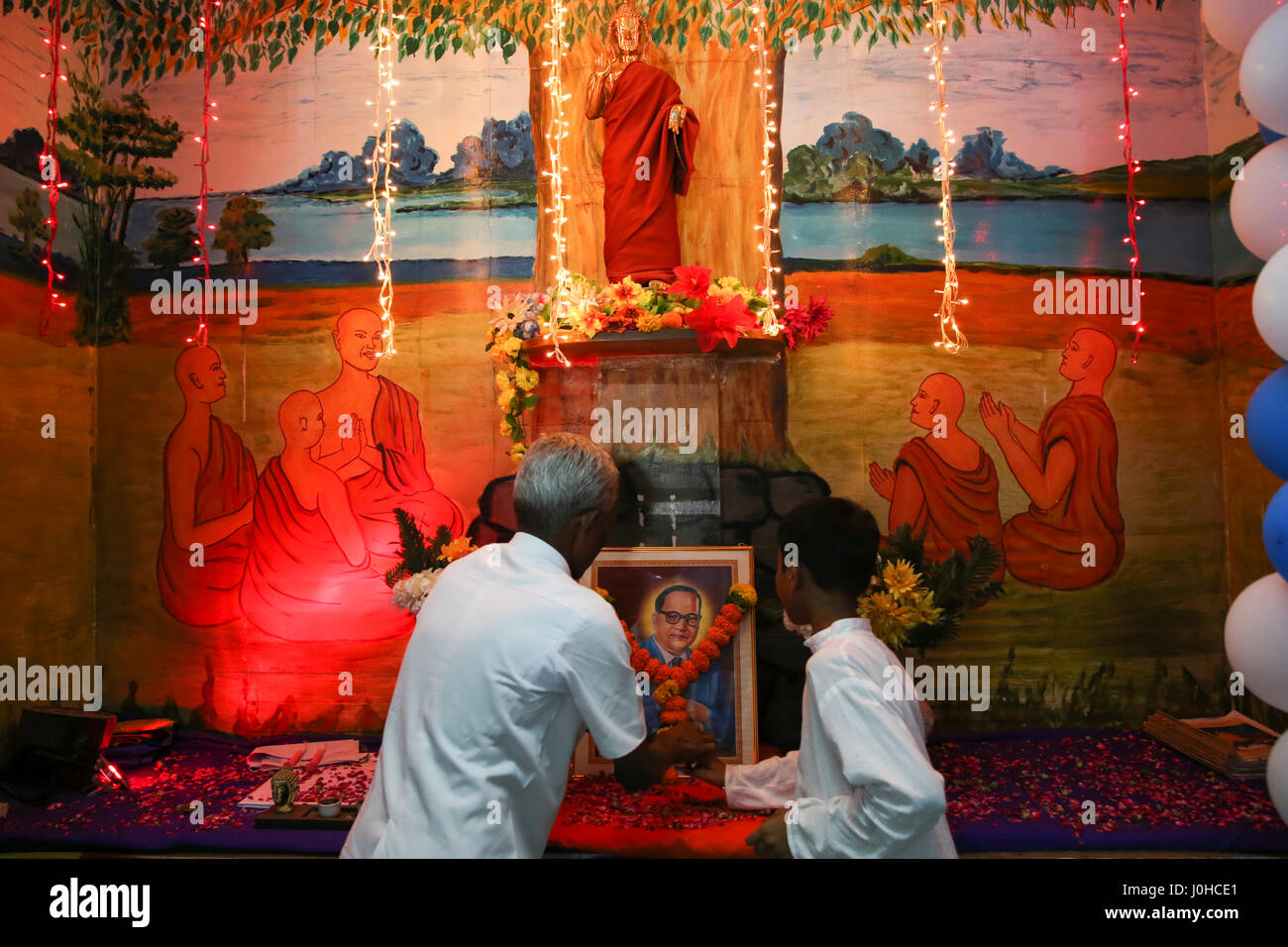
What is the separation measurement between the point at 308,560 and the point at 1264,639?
4.82 m

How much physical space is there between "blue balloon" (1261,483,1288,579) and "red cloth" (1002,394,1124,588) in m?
1.98

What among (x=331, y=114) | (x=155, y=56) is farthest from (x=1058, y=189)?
(x=155, y=56)

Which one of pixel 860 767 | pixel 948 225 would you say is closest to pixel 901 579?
pixel 948 225

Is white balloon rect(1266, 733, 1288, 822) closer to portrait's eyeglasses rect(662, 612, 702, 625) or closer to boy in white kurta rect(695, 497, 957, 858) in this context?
boy in white kurta rect(695, 497, 957, 858)

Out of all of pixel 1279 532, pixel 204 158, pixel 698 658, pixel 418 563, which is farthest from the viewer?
pixel 204 158

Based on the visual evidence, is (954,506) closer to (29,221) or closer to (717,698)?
(717,698)

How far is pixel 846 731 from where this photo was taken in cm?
210

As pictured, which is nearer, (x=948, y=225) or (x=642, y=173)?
(x=642, y=173)

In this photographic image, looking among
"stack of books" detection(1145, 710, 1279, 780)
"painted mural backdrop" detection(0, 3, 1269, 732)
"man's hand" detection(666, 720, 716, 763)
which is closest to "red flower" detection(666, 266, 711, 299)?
"painted mural backdrop" detection(0, 3, 1269, 732)

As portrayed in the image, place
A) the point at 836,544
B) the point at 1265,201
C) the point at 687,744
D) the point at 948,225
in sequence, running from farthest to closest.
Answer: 1. the point at 948,225
2. the point at 1265,201
3. the point at 687,744
4. the point at 836,544

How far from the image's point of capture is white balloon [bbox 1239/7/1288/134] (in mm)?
3264

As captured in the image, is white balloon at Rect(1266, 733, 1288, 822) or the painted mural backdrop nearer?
white balloon at Rect(1266, 733, 1288, 822)

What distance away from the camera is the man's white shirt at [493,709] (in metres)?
2.20

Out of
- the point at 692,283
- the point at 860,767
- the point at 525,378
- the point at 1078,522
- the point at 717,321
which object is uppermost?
the point at 692,283
